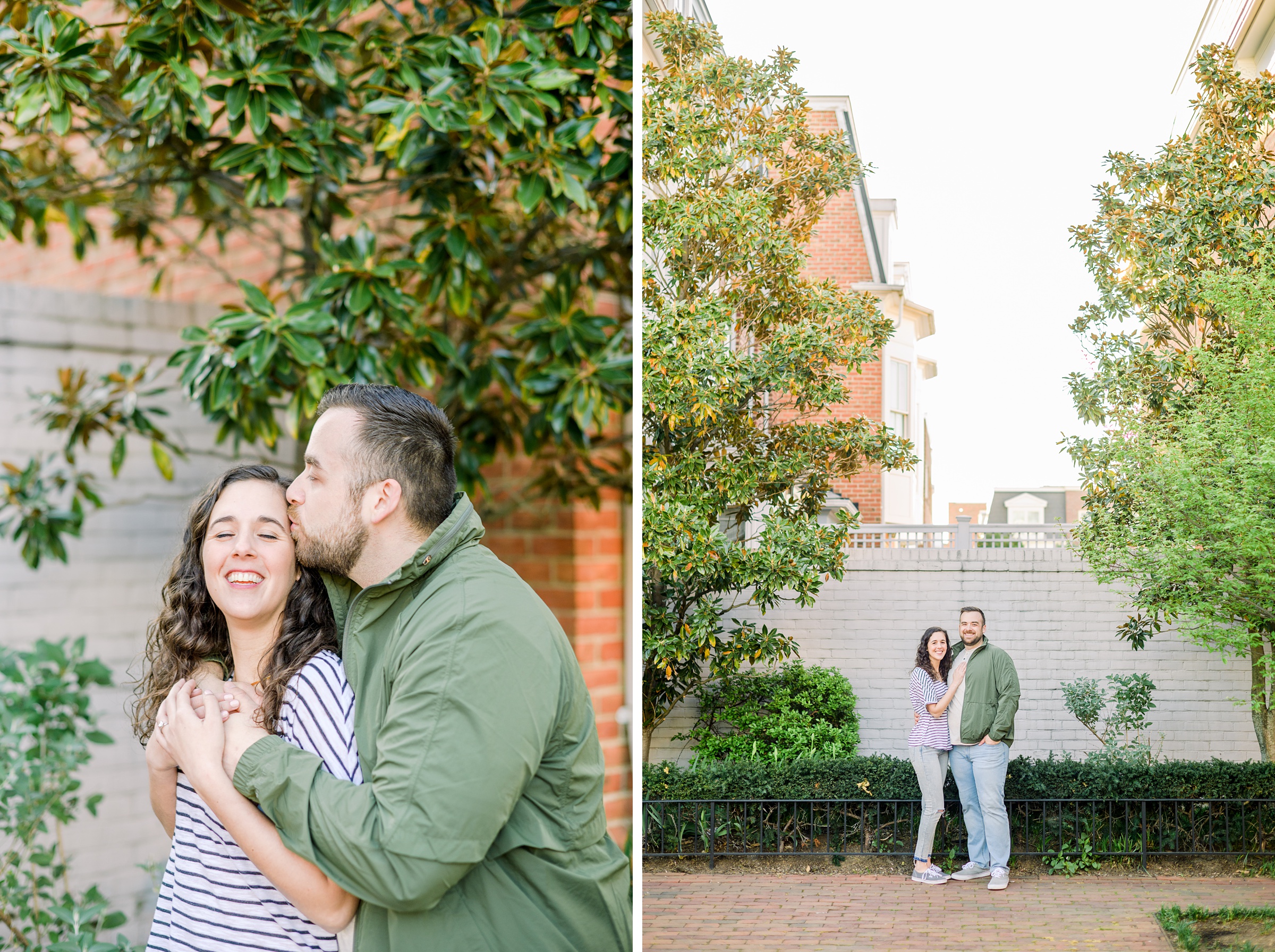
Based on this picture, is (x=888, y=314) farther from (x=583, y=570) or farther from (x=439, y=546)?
(x=439, y=546)

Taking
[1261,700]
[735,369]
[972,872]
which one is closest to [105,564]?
[735,369]

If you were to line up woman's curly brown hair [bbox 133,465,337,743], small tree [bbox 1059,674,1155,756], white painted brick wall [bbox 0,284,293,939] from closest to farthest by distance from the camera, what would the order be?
1. woman's curly brown hair [bbox 133,465,337,743]
2. small tree [bbox 1059,674,1155,756]
3. white painted brick wall [bbox 0,284,293,939]

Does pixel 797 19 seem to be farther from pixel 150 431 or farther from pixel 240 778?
pixel 240 778

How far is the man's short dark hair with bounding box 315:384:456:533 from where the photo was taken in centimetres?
127

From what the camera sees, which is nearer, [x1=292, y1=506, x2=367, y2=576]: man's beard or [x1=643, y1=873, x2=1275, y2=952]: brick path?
[x1=292, y1=506, x2=367, y2=576]: man's beard

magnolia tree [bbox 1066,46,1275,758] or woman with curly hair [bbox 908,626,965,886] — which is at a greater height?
magnolia tree [bbox 1066,46,1275,758]

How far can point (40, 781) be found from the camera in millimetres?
2600

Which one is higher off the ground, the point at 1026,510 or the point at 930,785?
the point at 1026,510

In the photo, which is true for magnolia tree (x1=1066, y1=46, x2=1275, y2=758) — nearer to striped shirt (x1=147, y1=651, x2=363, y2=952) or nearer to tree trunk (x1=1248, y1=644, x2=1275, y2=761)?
tree trunk (x1=1248, y1=644, x2=1275, y2=761)

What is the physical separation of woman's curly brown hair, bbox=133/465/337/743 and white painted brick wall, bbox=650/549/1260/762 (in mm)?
1382

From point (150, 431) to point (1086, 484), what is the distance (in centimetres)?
240

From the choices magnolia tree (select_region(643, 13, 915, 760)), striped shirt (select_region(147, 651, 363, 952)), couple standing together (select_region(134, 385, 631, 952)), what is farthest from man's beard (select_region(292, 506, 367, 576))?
magnolia tree (select_region(643, 13, 915, 760))

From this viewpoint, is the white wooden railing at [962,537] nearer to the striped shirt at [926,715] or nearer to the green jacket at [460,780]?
the striped shirt at [926,715]

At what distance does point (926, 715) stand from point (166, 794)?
1666 millimetres
